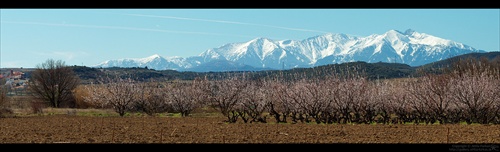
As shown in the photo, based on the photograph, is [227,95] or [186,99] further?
[186,99]

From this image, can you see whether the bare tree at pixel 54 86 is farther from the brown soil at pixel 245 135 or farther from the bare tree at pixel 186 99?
the brown soil at pixel 245 135

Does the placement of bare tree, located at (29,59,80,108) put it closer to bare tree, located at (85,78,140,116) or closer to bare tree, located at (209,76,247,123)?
bare tree, located at (85,78,140,116)

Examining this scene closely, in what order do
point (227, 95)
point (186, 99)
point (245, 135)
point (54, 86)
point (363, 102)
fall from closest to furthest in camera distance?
point (245, 135)
point (363, 102)
point (227, 95)
point (186, 99)
point (54, 86)

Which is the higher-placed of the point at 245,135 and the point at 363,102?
the point at 363,102

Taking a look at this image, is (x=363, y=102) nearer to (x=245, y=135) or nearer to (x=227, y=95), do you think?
(x=227, y=95)

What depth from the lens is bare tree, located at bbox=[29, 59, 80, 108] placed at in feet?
240

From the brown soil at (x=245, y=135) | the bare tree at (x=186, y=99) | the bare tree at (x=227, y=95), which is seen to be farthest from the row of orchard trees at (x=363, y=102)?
the brown soil at (x=245, y=135)

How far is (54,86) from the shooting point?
7350 cm

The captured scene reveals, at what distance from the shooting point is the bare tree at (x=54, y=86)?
240ft

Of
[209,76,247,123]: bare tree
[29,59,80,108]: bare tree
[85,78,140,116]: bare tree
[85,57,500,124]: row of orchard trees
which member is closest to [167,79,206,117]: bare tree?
[85,57,500,124]: row of orchard trees

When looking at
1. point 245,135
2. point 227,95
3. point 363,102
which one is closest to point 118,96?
point 227,95

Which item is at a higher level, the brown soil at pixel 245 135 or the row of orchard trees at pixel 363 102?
the row of orchard trees at pixel 363 102
